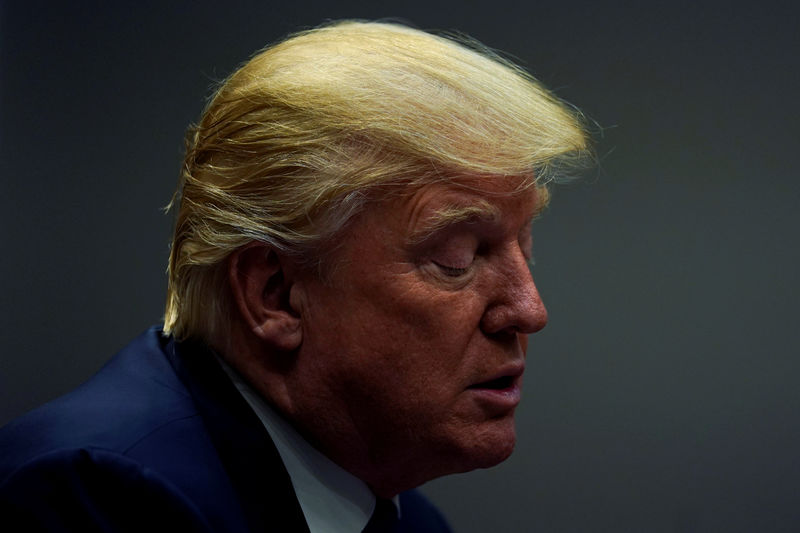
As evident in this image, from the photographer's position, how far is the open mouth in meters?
1.09

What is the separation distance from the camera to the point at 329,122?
105 centimetres

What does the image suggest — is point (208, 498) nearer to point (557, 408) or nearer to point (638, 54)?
point (557, 408)

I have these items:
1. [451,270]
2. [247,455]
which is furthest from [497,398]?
→ [247,455]

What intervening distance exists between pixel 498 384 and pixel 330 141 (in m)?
0.34

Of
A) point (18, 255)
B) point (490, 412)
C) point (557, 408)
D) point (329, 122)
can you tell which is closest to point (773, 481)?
point (557, 408)

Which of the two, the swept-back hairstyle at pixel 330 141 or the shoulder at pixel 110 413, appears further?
the swept-back hairstyle at pixel 330 141

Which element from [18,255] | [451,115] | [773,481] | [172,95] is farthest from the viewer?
[773,481]

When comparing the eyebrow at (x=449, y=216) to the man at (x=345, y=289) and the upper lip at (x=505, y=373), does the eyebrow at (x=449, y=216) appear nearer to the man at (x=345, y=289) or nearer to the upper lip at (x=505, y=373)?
the man at (x=345, y=289)

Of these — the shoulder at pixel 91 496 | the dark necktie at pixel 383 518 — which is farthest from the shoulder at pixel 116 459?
the dark necktie at pixel 383 518

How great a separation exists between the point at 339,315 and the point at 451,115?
26cm

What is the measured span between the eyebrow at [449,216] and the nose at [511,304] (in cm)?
7

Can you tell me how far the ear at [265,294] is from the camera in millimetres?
1076

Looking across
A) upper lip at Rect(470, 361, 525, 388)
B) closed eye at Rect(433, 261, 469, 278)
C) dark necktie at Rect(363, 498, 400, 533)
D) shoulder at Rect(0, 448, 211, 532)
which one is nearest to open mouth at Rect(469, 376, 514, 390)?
upper lip at Rect(470, 361, 525, 388)

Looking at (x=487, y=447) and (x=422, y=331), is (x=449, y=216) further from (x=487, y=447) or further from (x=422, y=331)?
(x=487, y=447)
